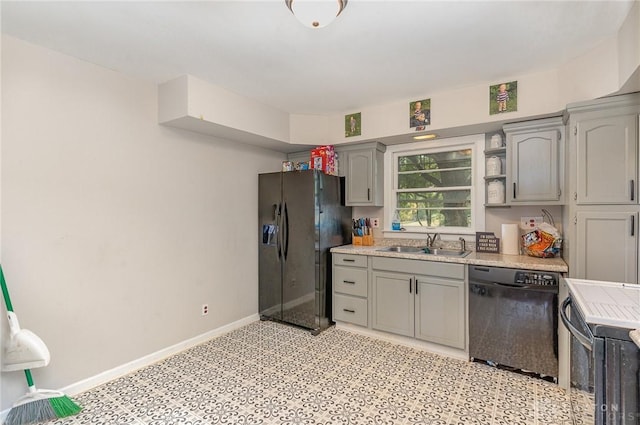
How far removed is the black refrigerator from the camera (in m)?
3.33

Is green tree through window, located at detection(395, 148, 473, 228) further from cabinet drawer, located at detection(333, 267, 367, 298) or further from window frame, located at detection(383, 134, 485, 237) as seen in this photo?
cabinet drawer, located at detection(333, 267, 367, 298)

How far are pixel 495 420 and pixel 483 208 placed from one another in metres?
1.92

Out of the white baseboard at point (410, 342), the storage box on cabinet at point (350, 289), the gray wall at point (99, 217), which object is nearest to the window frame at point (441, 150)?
the storage box on cabinet at point (350, 289)

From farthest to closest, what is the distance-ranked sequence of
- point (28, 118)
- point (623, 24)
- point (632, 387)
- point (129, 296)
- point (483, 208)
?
point (483, 208) → point (129, 296) → point (28, 118) → point (623, 24) → point (632, 387)

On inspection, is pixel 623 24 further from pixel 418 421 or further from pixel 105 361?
pixel 105 361

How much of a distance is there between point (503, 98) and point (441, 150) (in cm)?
84

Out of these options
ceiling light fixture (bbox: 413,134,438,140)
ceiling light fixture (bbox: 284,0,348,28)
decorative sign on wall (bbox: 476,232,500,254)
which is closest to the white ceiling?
ceiling light fixture (bbox: 284,0,348,28)

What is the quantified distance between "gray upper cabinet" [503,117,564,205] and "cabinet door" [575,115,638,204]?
358 millimetres

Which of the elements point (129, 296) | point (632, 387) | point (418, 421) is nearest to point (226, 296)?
point (129, 296)

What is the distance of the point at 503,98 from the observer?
268cm

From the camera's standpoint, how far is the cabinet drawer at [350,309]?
10.7ft

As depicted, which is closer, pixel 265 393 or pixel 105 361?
pixel 265 393

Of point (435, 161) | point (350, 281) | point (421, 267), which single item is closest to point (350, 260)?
point (350, 281)

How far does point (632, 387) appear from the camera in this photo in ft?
3.85
